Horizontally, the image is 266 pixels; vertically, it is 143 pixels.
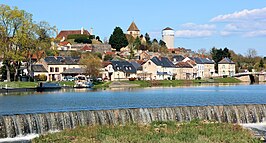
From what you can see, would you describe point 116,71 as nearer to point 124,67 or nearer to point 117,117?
point 124,67

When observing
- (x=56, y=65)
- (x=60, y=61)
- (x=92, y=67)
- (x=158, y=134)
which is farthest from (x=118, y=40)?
(x=158, y=134)

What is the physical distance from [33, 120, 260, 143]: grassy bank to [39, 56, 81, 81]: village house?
259 ft

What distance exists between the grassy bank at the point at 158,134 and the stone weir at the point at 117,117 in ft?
14.1

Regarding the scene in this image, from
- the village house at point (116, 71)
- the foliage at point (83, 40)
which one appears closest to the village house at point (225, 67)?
the village house at point (116, 71)

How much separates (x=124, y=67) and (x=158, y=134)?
8535 centimetres

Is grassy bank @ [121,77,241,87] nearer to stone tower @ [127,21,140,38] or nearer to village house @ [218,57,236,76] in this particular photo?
village house @ [218,57,236,76]

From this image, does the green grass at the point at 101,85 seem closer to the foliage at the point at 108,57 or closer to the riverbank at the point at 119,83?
the riverbank at the point at 119,83

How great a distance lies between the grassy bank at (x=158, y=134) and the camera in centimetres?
2398

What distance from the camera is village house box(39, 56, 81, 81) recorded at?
105750 millimetres

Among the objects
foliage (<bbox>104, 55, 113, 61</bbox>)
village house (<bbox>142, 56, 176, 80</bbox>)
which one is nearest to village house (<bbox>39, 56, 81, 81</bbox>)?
village house (<bbox>142, 56, 176, 80</bbox>)

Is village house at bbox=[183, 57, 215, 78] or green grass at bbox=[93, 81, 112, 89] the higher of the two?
village house at bbox=[183, 57, 215, 78]

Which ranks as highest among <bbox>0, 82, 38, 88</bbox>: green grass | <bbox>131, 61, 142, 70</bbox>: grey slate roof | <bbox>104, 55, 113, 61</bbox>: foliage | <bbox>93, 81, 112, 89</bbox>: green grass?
<bbox>104, 55, 113, 61</bbox>: foliage

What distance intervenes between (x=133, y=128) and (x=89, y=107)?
17.5m

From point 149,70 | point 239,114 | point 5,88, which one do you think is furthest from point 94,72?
point 239,114
